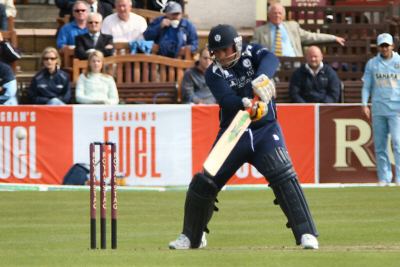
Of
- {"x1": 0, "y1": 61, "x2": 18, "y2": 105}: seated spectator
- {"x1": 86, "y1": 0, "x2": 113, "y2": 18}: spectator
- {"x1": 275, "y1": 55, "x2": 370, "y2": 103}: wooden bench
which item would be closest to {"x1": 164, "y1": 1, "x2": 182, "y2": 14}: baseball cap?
{"x1": 86, "y1": 0, "x2": 113, "y2": 18}: spectator

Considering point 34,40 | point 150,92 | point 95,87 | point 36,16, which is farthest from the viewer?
point 36,16

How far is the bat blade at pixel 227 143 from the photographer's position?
37.3ft

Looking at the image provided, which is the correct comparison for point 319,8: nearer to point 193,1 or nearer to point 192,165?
point 193,1

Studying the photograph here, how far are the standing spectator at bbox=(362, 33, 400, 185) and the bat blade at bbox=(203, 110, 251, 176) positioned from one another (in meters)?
8.51

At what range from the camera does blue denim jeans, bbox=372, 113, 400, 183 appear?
19.7 m

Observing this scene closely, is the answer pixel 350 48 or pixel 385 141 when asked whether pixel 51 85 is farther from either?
pixel 350 48

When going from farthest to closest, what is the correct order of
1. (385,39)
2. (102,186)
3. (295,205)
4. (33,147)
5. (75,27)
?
(75,27)
(33,147)
(385,39)
(295,205)
(102,186)

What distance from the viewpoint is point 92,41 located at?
21453 mm

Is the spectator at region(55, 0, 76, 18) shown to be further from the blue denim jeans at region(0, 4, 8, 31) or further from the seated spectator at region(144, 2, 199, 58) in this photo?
the seated spectator at region(144, 2, 199, 58)

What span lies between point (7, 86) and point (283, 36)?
14.8 ft

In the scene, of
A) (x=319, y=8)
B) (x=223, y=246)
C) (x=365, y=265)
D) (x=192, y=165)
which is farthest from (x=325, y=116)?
(x=365, y=265)

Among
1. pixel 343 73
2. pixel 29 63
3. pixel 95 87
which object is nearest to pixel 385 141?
pixel 343 73

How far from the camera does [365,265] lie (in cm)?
1041

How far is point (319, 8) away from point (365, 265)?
44.6 ft
